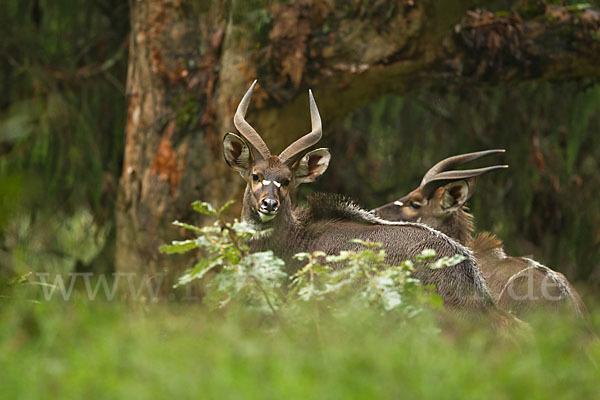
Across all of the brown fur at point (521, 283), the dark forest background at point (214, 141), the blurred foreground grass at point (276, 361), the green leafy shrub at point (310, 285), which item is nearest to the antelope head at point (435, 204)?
the brown fur at point (521, 283)

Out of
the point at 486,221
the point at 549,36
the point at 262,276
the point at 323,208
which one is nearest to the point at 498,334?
the point at 262,276

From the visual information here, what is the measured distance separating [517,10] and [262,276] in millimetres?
6789

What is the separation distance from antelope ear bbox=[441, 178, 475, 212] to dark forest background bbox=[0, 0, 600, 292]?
6.16 feet

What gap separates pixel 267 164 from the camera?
7.34 m

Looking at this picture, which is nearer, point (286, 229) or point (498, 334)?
point (498, 334)

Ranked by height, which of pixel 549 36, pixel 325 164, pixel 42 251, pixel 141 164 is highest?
pixel 549 36

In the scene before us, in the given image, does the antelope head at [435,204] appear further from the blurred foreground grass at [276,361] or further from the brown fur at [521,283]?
the blurred foreground grass at [276,361]

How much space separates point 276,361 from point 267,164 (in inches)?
142

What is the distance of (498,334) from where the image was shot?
5824 mm

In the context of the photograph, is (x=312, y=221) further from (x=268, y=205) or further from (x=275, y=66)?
(x=275, y=66)

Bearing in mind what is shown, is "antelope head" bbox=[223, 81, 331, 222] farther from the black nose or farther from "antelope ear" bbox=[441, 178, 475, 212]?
"antelope ear" bbox=[441, 178, 475, 212]

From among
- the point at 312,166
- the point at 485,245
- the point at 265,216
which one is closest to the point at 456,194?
the point at 485,245

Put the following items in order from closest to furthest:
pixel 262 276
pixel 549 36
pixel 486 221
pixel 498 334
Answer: pixel 262 276
pixel 498 334
pixel 549 36
pixel 486 221

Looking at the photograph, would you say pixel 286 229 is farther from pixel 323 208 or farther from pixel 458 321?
pixel 458 321
